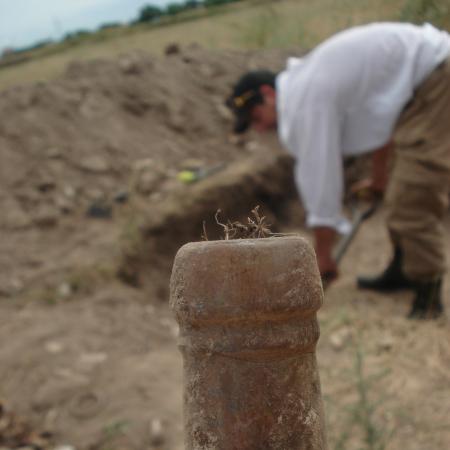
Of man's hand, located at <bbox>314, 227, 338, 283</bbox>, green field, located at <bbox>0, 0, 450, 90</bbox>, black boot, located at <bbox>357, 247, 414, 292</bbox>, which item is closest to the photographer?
man's hand, located at <bbox>314, 227, 338, 283</bbox>

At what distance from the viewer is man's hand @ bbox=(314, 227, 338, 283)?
351 centimetres

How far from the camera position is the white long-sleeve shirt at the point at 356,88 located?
3098mm

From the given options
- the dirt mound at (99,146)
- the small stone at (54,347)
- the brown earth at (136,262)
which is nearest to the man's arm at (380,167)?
the brown earth at (136,262)

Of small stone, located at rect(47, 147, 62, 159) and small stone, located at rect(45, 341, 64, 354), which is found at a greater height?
small stone, located at rect(47, 147, 62, 159)

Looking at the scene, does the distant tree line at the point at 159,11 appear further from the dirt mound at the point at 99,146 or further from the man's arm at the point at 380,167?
the man's arm at the point at 380,167

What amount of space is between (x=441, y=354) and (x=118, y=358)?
1664 millimetres

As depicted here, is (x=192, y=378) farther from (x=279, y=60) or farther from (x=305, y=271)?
(x=279, y=60)

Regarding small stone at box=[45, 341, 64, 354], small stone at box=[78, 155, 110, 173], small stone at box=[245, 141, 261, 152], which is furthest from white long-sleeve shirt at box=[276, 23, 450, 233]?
small stone at box=[245, 141, 261, 152]

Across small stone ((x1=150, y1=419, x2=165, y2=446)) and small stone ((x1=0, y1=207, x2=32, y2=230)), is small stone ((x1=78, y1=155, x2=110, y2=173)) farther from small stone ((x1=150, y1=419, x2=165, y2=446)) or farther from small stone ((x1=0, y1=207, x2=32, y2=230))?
small stone ((x1=150, y1=419, x2=165, y2=446))

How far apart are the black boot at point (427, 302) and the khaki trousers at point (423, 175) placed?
12cm

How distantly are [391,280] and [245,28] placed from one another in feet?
11.9

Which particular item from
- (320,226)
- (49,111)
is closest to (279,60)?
(49,111)

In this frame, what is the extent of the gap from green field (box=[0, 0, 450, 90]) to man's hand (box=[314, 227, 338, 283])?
1.40m

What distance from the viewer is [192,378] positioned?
103 centimetres
